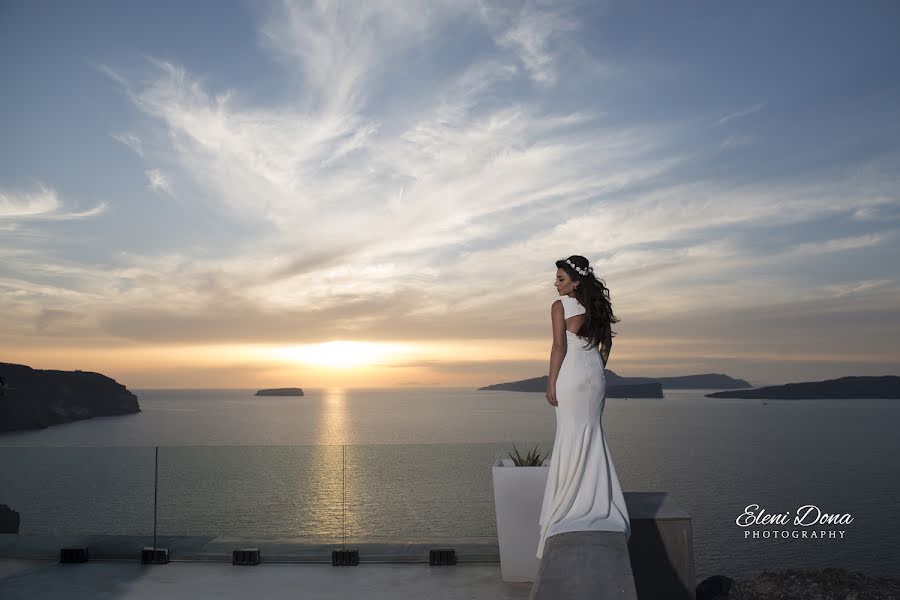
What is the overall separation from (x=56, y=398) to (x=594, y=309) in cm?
12226

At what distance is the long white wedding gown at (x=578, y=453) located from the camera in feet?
14.1

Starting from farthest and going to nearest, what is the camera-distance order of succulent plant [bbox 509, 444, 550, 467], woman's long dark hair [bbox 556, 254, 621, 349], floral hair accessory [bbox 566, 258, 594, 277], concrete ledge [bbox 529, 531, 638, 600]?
succulent plant [bbox 509, 444, 550, 467], floral hair accessory [bbox 566, 258, 594, 277], woman's long dark hair [bbox 556, 254, 621, 349], concrete ledge [bbox 529, 531, 638, 600]

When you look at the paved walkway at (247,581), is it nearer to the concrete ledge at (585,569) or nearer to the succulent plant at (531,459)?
the succulent plant at (531,459)

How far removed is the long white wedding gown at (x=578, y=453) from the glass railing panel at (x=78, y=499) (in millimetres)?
3677

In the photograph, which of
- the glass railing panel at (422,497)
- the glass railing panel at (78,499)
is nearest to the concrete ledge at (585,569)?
the glass railing panel at (422,497)

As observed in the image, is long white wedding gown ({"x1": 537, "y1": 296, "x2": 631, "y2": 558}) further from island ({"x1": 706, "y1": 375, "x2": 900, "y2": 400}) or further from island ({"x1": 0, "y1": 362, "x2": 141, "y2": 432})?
island ({"x1": 706, "y1": 375, "x2": 900, "y2": 400})

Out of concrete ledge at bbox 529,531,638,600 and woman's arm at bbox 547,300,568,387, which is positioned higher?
woman's arm at bbox 547,300,568,387

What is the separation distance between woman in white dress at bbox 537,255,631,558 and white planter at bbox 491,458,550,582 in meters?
0.22

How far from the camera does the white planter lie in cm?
477

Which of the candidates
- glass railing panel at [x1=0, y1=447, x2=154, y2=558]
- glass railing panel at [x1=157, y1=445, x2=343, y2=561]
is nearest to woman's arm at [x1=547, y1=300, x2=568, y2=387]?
glass railing panel at [x1=157, y1=445, x2=343, y2=561]

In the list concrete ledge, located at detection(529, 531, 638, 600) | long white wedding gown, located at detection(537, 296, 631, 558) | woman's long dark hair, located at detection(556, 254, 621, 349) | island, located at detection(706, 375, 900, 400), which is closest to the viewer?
concrete ledge, located at detection(529, 531, 638, 600)

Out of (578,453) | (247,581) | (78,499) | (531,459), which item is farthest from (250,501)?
(578,453)

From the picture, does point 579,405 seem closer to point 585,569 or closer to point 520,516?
point 520,516

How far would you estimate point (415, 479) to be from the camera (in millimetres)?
6094
